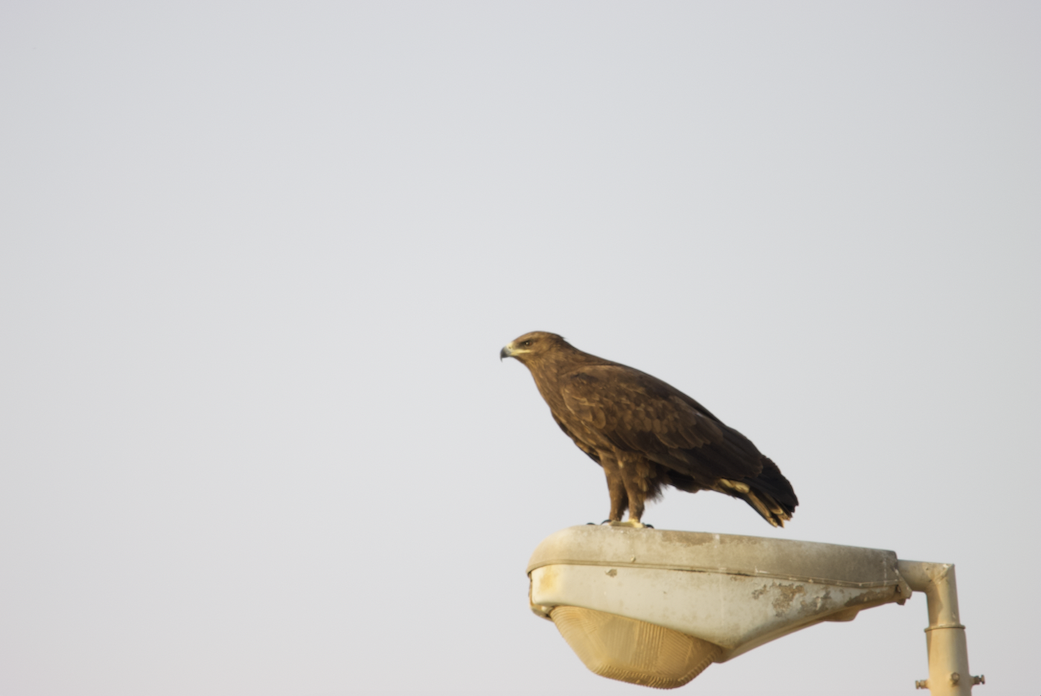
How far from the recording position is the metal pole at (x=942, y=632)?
162 inches

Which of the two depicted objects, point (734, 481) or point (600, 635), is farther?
point (734, 481)

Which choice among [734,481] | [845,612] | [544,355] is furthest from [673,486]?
[845,612]

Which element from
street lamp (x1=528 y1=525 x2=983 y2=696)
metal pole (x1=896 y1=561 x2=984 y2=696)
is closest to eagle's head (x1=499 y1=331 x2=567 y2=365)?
street lamp (x1=528 y1=525 x2=983 y2=696)

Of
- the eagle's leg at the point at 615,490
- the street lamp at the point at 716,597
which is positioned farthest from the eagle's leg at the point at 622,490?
the street lamp at the point at 716,597

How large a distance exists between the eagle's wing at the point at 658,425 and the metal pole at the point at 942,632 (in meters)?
2.75

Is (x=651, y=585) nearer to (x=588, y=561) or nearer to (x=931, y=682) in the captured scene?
(x=588, y=561)

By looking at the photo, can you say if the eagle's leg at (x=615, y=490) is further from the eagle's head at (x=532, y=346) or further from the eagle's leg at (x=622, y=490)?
the eagle's head at (x=532, y=346)

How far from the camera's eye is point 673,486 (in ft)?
24.8

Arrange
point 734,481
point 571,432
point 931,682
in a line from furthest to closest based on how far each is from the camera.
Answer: point 571,432, point 734,481, point 931,682

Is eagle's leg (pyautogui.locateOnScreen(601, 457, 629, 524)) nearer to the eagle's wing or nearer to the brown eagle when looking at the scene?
the brown eagle

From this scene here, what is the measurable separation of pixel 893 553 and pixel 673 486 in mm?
3255

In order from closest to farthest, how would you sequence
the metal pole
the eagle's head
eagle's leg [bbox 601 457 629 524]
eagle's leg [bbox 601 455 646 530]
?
the metal pole
eagle's leg [bbox 601 455 646 530]
eagle's leg [bbox 601 457 629 524]
the eagle's head

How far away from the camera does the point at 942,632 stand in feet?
13.8

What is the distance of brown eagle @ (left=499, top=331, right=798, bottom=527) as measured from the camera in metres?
7.16
